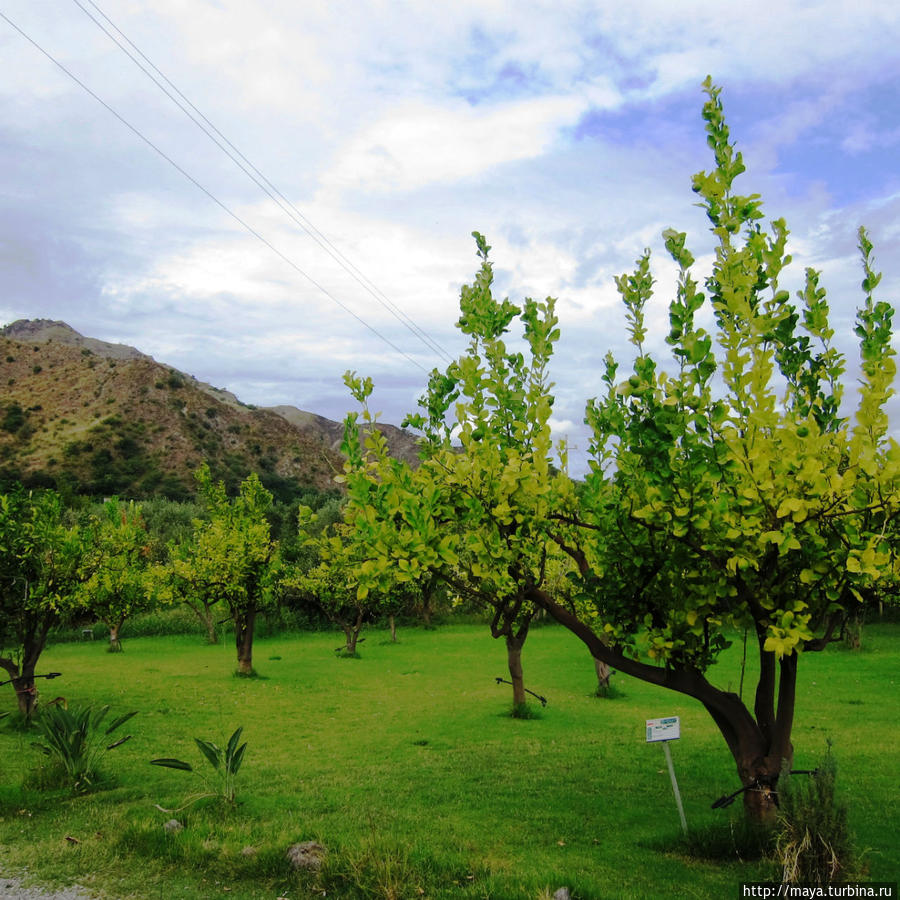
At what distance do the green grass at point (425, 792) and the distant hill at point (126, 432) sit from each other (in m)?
52.0

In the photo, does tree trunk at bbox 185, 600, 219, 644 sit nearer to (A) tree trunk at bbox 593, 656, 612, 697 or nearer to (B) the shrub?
(A) tree trunk at bbox 593, 656, 612, 697

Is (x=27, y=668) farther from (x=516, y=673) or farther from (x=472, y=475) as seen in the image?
(x=472, y=475)

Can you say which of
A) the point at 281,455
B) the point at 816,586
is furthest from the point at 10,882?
the point at 281,455

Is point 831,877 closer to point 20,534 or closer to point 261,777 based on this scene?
point 261,777

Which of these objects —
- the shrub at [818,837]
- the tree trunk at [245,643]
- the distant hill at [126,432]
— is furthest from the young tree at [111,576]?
the distant hill at [126,432]

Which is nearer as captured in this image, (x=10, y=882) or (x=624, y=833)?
(x=10, y=882)

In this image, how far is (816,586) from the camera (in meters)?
7.36

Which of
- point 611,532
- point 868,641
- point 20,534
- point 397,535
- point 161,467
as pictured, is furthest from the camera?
point 161,467

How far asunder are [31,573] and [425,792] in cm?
1081

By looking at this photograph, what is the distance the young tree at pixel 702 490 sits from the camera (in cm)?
645

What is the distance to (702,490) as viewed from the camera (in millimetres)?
6734

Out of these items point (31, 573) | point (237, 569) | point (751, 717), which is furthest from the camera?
point (237, 569)

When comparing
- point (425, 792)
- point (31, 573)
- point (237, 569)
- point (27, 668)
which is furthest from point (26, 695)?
point (425, 792)

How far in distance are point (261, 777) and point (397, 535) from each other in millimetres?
7627
